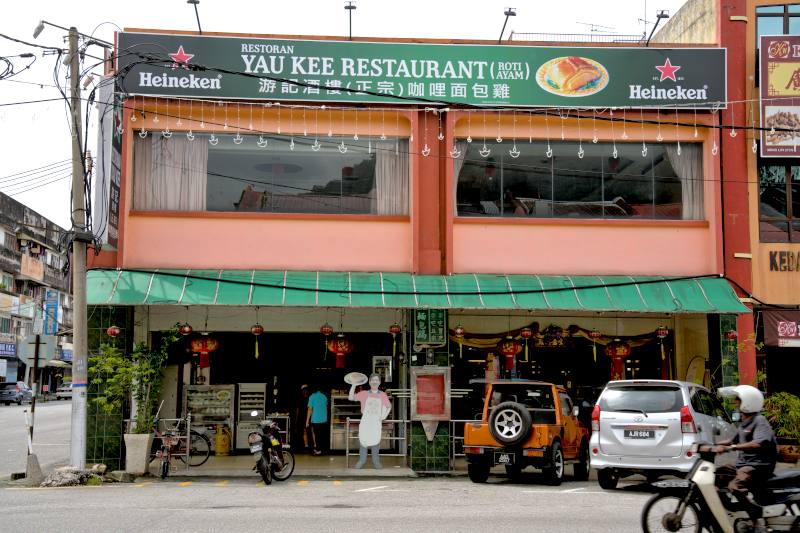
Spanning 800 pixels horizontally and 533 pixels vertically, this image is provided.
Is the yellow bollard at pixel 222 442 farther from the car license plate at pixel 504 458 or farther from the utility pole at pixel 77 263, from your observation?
the car license plate at pixel 504 458

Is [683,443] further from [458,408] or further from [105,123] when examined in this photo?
[105,123]

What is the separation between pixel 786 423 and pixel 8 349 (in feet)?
194

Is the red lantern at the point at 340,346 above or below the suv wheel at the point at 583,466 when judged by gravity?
above

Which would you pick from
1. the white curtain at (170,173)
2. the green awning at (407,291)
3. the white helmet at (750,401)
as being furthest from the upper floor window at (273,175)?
the white helmet at (750,401)

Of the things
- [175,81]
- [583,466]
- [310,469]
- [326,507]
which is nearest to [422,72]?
[175,81]

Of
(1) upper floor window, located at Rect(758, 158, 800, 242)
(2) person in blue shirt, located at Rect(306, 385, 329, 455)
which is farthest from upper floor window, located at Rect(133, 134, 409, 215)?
(1) upper floor window, located at Rect(758, 158, 800, 242)

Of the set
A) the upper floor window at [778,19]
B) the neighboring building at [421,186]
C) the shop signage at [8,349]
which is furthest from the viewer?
the shop signage at [8,349]

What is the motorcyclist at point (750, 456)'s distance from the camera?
9070 millimetres

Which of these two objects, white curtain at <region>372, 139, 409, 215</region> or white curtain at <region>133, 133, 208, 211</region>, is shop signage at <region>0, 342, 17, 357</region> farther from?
white curtain at <region>372, 139, 409, 215</region>

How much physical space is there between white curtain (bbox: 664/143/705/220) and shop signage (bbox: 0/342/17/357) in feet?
182

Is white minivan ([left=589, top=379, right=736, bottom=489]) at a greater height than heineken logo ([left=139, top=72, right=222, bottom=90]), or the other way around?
heineken logo ([left=139, top=72, right=222, bottom=90])

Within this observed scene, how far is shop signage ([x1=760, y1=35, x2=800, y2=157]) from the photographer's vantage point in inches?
794

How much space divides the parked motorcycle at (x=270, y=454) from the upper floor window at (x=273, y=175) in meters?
5.60

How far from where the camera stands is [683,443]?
46.6ft
